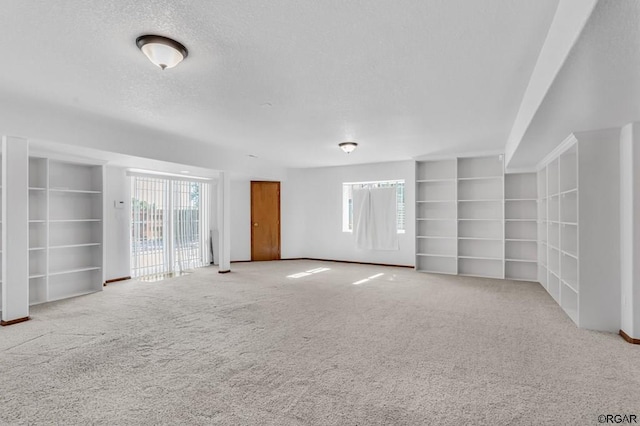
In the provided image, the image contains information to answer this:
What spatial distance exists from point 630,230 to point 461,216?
12.1ft

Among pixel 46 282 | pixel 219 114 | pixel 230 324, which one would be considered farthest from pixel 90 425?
pixel 46 282

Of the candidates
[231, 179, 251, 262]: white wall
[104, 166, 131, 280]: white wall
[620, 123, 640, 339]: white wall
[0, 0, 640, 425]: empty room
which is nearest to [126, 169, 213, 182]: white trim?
[0, 0, 640, 425]: empty room

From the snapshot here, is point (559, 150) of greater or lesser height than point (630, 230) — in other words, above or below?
above

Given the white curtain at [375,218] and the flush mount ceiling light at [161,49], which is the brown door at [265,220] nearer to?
the white curtain at [375,218]

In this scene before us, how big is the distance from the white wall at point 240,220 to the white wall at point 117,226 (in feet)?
8.62

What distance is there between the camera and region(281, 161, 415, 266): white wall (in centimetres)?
844

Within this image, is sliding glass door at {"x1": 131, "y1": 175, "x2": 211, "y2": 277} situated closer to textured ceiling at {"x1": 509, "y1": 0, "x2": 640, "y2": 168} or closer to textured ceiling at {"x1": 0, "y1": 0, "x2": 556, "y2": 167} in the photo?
textured ceiling at {"x1": 0, "y1": 0, "x2": 556, "y2": 167}

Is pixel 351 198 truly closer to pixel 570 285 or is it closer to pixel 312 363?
pixel 570 285

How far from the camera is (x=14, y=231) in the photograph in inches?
159

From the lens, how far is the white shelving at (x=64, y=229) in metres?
4.94

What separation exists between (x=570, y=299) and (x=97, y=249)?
7.14 meters

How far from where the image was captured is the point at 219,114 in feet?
14.4

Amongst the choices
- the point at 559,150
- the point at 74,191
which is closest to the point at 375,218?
the point at 559,150

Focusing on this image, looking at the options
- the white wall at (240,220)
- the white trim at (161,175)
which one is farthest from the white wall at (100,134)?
the white wall at (240,220)
